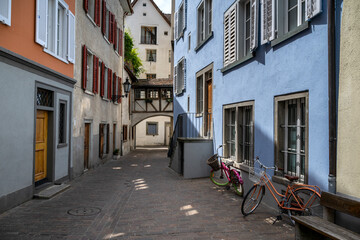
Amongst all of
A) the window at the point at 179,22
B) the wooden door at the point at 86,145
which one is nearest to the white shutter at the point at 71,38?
the wooden door at the point at 86,145

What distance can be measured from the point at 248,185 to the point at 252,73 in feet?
8.92

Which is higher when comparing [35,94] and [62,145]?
[35,94]

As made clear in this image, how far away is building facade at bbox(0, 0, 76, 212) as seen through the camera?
602cm

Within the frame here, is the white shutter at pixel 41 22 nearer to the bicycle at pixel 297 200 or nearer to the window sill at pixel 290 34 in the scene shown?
the window sill at pixel 290 34

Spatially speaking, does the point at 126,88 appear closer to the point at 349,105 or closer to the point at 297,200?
the point at 297,200

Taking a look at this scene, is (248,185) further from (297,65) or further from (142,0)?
(142,0)

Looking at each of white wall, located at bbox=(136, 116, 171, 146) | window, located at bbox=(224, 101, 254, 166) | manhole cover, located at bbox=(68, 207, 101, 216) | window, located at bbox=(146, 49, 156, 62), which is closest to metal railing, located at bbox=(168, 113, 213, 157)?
window, located at bbox=(224, 101, 254, 166)

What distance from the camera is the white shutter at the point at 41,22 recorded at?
7.19 m

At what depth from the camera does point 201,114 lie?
12.0 metres

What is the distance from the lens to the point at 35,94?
723 cm

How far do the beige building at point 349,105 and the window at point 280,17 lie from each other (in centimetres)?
115

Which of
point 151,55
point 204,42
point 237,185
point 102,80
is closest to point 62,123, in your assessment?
point 102,80

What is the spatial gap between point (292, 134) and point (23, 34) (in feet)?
19.9

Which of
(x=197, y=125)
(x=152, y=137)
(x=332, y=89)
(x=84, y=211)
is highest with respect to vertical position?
(x=332, y=89)
